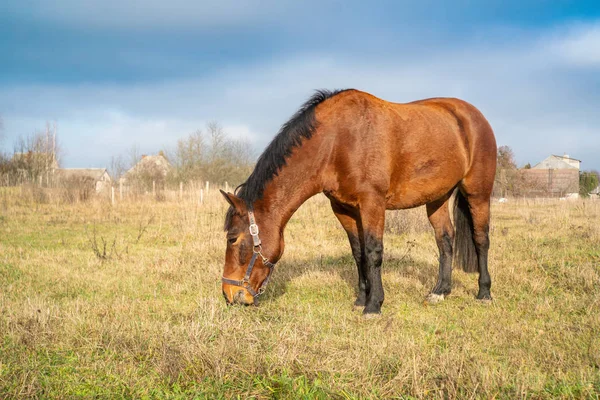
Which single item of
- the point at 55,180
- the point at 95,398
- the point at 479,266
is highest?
the point at 55,180

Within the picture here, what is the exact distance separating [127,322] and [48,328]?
0.64 metres

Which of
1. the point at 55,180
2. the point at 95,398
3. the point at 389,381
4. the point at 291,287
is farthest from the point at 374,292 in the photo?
the point at 55,180

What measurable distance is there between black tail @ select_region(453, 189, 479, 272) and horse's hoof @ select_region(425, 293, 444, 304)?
2.73 feet

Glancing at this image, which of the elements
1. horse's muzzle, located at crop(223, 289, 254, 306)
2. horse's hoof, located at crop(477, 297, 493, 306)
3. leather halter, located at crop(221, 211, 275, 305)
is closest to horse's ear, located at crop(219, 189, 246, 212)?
leather halter, located at crop(221, 211, 275, 305)

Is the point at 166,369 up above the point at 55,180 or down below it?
below

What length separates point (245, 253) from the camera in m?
4.45

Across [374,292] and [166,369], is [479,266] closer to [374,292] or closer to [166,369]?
[374,292]

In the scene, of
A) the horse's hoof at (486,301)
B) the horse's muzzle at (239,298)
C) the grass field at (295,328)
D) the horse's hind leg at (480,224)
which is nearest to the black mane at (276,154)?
the horse's muzzle at (239,298)

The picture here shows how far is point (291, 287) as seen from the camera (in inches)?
233

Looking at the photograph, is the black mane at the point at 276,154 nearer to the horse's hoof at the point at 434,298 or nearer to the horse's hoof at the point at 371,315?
the horse's hoof at the point at 371,315

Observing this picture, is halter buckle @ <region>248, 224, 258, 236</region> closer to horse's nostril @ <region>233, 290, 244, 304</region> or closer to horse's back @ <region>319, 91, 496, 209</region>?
horse's nostril @ <region>233, 290, 244, 304</region>

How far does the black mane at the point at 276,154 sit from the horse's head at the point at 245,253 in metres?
0.15

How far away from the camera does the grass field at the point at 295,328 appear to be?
2777mm

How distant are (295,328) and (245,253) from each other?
3.73 ft
